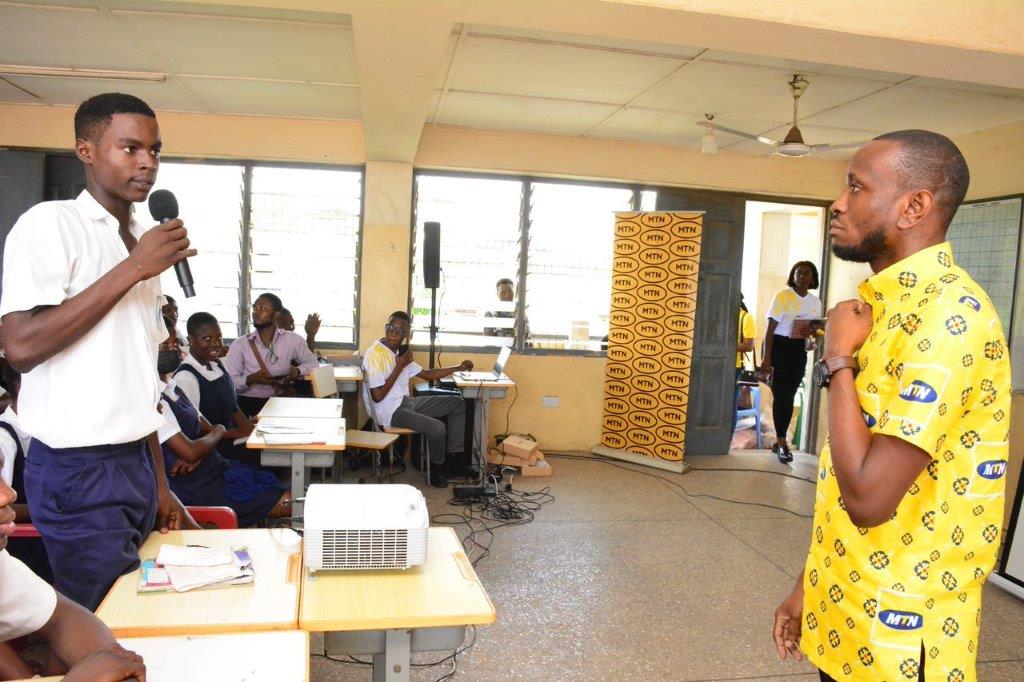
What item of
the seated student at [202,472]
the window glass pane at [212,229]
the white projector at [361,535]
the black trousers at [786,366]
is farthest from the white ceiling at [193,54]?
the black trousers at [786,366]

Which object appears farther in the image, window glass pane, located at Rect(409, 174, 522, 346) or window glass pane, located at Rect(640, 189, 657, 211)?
window glass pane, located at Rect(640, 189, 657, 211)

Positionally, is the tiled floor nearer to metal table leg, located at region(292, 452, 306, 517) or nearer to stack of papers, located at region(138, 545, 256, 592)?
metal table leg, located at region(292, 452, 306, 517)

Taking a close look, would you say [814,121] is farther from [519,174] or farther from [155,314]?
[155,314]

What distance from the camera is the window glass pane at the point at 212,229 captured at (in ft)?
21.1

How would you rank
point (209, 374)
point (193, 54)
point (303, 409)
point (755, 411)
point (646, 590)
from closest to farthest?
point (646, 590) < point (209, 374) < point (303, 409) < point (193, 54) < point (755, 411)

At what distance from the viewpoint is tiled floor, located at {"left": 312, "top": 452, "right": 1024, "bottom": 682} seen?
294cm

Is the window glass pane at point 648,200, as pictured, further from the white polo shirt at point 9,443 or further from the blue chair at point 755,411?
the white polo shirt at point 9,443

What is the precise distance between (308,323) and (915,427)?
587cm

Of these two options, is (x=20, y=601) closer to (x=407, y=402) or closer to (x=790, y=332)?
(x=407, y=402)

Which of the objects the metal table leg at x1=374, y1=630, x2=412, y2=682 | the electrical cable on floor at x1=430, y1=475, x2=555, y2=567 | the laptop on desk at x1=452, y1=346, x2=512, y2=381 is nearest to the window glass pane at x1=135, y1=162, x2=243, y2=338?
the laptop on desk at x1=452, y1=346, x2=512, y2=381

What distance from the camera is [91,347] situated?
60.7 inches

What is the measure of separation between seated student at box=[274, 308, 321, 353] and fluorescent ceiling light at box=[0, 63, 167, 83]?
205 centimetres

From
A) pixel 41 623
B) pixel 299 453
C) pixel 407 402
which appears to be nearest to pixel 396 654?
pixel 41 623

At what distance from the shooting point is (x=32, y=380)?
1536mm
